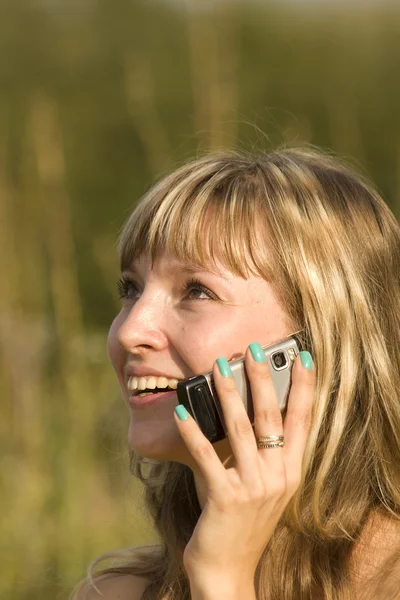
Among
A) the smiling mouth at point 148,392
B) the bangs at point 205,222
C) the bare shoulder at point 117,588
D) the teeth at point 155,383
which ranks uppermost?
the bangs at point 205,222

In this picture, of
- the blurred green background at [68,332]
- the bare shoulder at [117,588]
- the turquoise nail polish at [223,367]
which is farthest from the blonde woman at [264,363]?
the blurred green background at [68,332]

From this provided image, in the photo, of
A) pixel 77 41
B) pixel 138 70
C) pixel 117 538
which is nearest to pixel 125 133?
pixel 77 41

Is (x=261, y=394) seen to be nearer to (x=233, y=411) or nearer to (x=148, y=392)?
(x=233, y=411)

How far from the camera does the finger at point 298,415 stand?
2123 millimetres

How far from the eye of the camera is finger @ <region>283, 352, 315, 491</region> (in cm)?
212

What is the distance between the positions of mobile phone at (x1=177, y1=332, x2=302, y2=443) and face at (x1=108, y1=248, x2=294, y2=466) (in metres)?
0.05

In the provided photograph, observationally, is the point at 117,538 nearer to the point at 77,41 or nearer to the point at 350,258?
the point at 350,258

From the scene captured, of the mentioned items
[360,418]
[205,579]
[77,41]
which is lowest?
[205,579]

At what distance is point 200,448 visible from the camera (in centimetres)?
206

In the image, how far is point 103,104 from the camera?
29.5 feet

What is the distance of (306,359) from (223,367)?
0.22m

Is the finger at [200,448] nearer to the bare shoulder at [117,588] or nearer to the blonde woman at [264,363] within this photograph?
the blonde woman at [264,363]

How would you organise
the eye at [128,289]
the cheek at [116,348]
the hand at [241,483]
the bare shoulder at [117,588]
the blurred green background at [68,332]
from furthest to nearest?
the blurred green background at [68,332] → the bare shoulder at [117,588] → the eye at [128,289] → the cheek at [116,348] → the hand at [241,483]

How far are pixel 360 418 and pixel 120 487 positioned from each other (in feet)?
6.70
